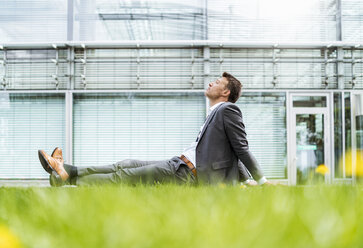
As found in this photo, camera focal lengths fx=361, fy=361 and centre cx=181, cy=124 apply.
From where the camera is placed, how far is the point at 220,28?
9.55 metres

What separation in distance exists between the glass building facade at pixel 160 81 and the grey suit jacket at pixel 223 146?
20.6 feet

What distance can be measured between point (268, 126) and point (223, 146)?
678 cm

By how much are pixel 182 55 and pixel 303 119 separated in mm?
3635

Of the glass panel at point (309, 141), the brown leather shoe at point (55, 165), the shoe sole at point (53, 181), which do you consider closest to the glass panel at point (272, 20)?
the glass panel at point (309, 141)

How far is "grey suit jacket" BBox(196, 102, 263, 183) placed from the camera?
2959 millimetres

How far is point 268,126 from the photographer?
9609mm

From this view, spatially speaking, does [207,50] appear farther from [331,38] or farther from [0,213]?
[0,213]

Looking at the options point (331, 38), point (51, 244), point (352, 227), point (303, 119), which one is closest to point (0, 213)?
point (51, 244)

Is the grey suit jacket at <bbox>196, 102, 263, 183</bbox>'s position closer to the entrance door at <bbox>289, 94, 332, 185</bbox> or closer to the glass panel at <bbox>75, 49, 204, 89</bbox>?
the glass panel at <bbox>75, 49, 204, 89</bbox>

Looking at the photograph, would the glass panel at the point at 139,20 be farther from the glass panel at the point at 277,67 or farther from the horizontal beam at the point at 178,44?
the glass panel at the point at 277,67

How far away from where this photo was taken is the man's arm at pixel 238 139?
2848 mm

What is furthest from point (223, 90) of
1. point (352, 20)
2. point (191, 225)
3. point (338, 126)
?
point (352, 20)

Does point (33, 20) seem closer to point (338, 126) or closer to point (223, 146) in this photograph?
point (223, 146)

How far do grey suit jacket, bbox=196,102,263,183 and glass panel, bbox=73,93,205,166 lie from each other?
20.8 feet
